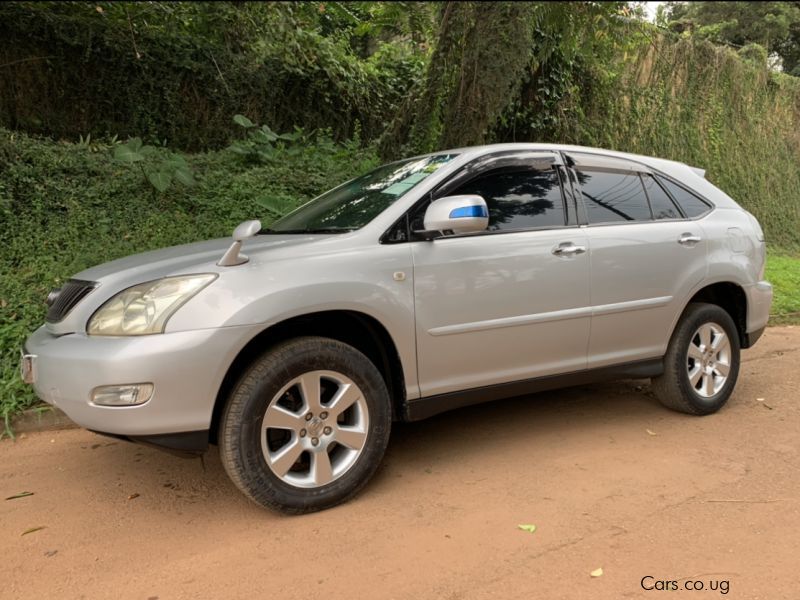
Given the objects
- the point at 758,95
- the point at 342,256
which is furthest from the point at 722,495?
the point at 758,95

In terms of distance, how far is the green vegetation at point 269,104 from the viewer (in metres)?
5.23

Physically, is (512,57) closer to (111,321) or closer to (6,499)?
(111,321)

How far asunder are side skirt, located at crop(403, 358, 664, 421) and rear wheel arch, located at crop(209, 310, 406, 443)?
0.38 feet

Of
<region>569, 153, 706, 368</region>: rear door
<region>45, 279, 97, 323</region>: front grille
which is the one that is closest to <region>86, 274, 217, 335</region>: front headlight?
<region>45, 279, 97, 323</region>: front grille

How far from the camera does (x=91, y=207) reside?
620 centimetres

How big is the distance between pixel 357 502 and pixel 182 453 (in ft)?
2.83

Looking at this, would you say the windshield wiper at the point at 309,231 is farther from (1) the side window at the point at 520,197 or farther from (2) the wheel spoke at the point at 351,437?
(2) the wheel spoke at the point at 351,437

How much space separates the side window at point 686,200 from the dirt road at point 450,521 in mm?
1424

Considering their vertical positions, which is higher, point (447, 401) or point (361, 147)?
point (361, 147)

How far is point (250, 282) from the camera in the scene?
8.95 feet

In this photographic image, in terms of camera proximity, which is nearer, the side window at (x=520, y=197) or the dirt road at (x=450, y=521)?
the dirt road at (x=450, y=521)

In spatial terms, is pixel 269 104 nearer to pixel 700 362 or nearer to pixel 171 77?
pixel 171 77

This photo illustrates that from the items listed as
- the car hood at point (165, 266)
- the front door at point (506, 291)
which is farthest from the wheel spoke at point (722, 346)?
the car hood at point (165, 266)

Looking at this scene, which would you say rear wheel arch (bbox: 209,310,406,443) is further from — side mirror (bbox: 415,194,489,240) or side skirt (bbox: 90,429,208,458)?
side mirror (bbox: 415,194,489,240)
